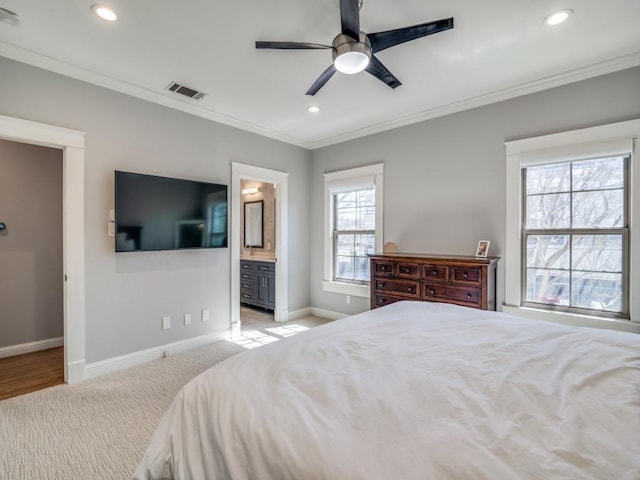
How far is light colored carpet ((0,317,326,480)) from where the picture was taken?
5.93 ft

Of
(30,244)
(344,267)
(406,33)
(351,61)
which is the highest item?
(406,33)


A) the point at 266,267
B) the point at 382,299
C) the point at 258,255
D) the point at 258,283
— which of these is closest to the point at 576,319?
the point at 382,299

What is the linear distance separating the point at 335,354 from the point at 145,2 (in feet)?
8.25

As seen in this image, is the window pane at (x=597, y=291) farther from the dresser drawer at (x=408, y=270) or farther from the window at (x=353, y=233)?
the window at (x=353, y=233)

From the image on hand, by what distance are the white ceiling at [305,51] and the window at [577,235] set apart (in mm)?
917

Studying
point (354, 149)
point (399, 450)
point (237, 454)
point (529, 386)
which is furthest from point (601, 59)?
point (237, 454)

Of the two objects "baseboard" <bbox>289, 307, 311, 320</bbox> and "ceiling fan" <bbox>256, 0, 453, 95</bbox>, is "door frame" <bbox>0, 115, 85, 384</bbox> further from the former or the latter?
"baseboard" <bbox>289, 307, 311, 320</bbox>

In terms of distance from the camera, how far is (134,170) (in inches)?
124

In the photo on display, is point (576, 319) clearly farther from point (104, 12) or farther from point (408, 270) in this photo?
point (104, 12)

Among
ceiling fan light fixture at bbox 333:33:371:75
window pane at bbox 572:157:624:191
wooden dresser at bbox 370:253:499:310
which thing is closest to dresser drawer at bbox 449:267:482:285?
wooden dresser at bbox 370:253:499:310

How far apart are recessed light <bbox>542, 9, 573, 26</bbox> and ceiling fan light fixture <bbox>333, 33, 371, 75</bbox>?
53.3 inches

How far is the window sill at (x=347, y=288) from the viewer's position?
4.44 metres

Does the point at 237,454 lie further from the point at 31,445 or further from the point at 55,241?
the point at 55,241

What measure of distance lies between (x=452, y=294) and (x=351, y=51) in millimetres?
2413
